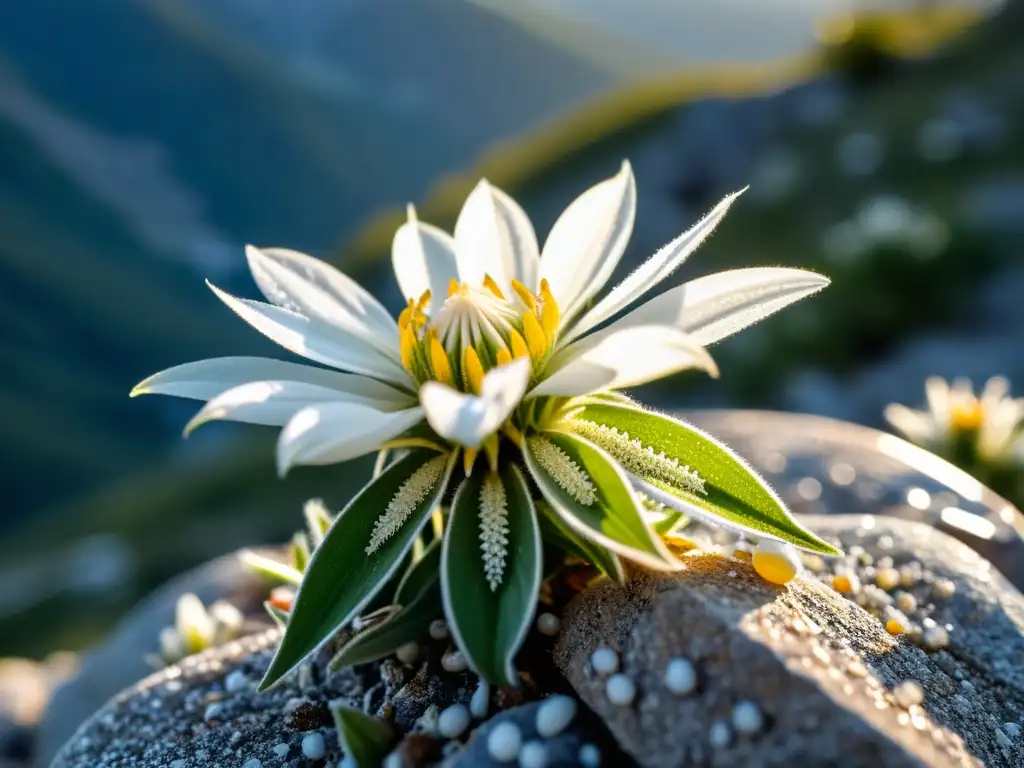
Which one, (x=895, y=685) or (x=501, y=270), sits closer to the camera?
(x=895, y=685)

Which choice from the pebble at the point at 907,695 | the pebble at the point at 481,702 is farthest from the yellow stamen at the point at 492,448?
the pebble at the point at 907,695

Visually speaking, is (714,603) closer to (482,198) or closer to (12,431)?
(482,198)

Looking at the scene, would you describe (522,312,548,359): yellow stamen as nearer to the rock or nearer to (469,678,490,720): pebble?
the rock

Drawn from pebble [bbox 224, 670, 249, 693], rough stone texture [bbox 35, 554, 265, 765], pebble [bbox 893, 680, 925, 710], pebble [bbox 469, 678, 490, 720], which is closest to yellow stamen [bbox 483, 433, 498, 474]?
pebble [bbox 469, 678, 490, 720]

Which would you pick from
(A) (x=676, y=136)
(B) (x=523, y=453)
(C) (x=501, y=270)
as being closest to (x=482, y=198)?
(C) (x=501, y=270)

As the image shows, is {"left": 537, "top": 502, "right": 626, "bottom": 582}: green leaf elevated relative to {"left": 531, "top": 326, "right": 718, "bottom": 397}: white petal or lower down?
lower down
